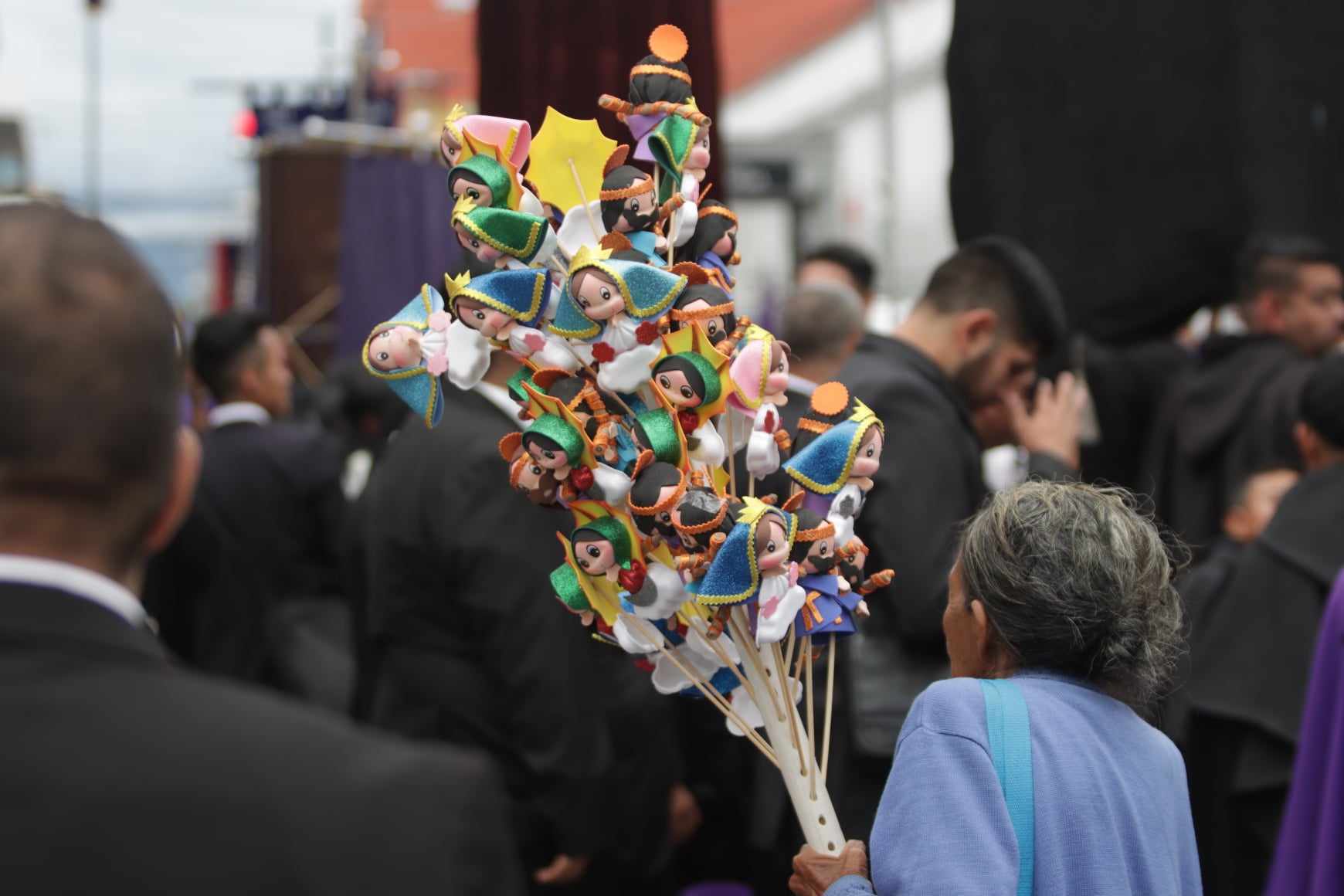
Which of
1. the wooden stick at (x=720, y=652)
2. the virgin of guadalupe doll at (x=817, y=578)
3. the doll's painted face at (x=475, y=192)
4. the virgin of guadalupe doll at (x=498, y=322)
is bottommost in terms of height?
the wooden stick at (x=720, y=652)

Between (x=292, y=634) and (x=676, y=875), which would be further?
(x=292, y=634)

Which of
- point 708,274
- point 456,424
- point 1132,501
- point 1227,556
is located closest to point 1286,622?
point 1227,556

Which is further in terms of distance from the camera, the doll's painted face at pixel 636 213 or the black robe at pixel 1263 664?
the black robe at pixel 1263 664

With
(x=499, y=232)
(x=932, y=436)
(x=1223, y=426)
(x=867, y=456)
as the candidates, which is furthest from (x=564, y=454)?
(x=1223, y=426)

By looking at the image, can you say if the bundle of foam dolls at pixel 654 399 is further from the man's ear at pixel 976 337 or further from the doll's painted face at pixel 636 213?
the man's ear at pixel 976 337

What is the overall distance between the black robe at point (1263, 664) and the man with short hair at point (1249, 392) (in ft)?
3.38

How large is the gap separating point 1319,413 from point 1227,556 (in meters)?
0.37

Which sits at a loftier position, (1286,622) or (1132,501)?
(1132,501)

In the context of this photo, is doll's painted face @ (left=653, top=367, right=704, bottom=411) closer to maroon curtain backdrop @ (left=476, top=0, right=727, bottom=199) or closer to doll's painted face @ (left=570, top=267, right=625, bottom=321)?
doll's painted face @ (left=570, top=267, right=625, bottom=321)

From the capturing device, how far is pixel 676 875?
3.43 m

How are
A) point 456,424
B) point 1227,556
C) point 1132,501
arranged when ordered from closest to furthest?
point 1132,501
point 456,424
point 1227,556

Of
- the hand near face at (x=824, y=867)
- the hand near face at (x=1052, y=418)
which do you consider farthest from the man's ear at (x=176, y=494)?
the hand near face at (x=1052, y=418)

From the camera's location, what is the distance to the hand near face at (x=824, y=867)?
1.62 meters

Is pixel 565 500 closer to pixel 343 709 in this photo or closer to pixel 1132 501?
pixel 1132 501
